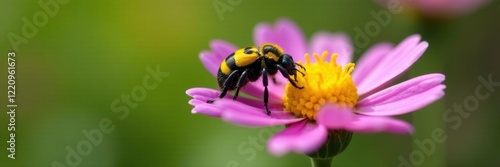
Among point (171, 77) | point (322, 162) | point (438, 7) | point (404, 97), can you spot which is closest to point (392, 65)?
Result: point (404, 97)

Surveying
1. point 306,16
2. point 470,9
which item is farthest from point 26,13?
point 470,9

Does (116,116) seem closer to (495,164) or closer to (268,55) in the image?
(268,55)

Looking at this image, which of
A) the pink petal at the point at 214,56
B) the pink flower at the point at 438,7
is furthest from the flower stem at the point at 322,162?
the pink flower at the point at 438,7

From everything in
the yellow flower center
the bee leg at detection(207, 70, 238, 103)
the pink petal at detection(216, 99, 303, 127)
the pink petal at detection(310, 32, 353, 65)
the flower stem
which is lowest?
the flower stem

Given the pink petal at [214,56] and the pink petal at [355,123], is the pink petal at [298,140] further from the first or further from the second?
the pink petal at [214,56]

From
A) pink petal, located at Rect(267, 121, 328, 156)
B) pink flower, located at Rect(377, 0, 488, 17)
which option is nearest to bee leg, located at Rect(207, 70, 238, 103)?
pink petal, located at Rect(267, 121, 328, 156)

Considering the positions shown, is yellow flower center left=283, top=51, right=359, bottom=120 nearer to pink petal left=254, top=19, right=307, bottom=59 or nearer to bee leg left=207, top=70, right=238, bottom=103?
bee leg left=207, top=70, right=238, bottom=103
